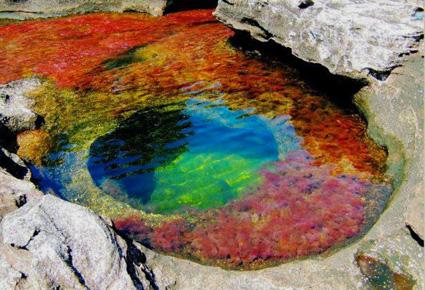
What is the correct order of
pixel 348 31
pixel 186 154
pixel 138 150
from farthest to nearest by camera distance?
1. pixel 348 31
2. pixel 138 150
3. pixel 186 154

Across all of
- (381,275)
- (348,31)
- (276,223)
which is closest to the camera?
(381,275)

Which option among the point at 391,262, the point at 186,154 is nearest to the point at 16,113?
the point at 186,154

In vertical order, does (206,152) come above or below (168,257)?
below

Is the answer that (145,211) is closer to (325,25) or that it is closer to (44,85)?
(325,25)

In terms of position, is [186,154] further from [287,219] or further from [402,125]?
[402,125]

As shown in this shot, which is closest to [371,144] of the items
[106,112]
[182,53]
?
[106,112]

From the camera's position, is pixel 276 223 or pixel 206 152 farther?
pixel 206 152

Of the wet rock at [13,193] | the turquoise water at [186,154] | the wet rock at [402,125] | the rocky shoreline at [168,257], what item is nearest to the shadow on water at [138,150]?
the turquoise water at [186,154]

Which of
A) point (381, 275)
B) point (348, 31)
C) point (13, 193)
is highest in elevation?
point (348, 31)
